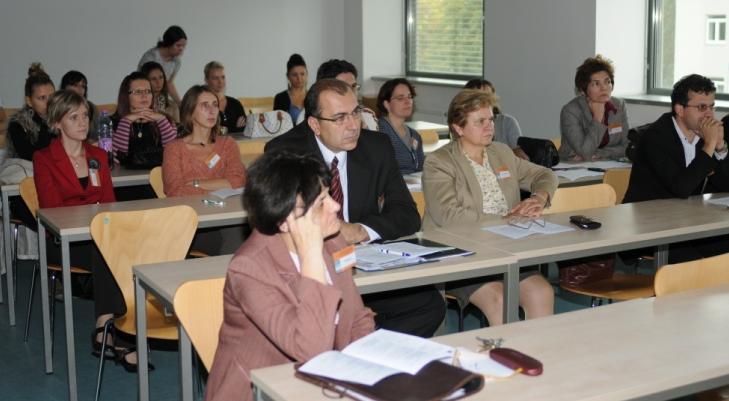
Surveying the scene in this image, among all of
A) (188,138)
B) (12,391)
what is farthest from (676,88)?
(12,391)

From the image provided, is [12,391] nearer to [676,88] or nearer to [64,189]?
[64,189]

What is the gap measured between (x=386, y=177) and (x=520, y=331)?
1.55 metres

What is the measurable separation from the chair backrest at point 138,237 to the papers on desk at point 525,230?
1249 mm

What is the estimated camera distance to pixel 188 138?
517 centimetres

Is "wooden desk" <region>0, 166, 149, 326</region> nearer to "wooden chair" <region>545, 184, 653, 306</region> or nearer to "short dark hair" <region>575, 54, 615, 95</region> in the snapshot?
"wooden chair" <region>545, 184, 653, 306</region>

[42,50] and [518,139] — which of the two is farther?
[42,50]

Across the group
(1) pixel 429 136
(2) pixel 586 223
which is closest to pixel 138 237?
(2) pixel 586 223

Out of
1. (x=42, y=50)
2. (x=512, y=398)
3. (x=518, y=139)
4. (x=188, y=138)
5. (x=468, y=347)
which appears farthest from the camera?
(x=42, y=50)

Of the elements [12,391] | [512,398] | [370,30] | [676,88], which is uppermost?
[370,30]

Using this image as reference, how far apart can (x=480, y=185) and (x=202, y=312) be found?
5.75 ft

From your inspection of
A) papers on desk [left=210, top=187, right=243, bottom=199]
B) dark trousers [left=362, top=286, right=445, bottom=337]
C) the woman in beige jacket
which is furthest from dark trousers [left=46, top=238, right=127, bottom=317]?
the woman in beige jacket

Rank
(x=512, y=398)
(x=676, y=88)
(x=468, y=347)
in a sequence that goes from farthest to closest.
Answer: (x=676, y=88)
(x=468, y=347)
(x=512, y=398)

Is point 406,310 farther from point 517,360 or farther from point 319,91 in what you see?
point 517,360

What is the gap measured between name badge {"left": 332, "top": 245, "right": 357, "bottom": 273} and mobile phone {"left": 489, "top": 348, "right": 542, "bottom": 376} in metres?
0.50
